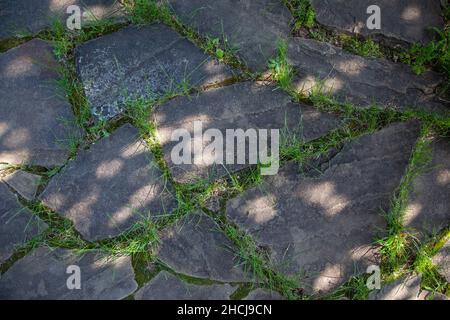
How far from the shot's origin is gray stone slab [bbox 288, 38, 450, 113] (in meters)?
3.16

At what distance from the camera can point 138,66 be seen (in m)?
3.13

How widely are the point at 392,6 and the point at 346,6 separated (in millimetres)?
286

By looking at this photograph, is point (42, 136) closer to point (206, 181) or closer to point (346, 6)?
point (206, 181)

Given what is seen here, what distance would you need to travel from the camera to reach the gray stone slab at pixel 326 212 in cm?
309

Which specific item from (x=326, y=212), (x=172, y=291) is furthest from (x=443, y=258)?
(x=172, y=291)

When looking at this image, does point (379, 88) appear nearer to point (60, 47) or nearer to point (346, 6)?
point (346, 6)

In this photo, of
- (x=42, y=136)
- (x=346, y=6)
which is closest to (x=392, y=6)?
(x=346, y=6)

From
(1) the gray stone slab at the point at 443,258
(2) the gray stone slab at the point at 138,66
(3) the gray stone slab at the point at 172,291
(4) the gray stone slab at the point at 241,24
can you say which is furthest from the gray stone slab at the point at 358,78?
(3) the gray stone slab at the point at 172,291

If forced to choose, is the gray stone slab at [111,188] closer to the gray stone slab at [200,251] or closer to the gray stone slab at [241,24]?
the gray stone slab at [200,251]

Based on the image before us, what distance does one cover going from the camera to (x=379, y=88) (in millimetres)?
3158

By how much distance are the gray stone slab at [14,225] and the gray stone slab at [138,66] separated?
713 mm
